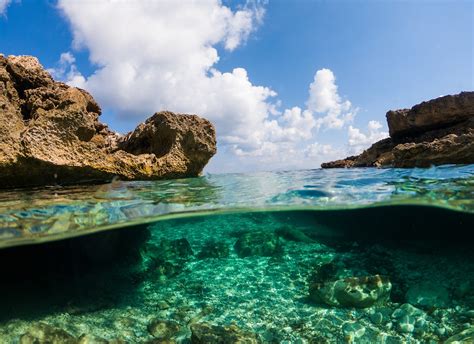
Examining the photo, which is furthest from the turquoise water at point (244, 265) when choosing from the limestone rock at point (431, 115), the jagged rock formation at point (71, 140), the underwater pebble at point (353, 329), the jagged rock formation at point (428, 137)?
the limestone rock at point (431, 115)

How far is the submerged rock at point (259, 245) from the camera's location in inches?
400

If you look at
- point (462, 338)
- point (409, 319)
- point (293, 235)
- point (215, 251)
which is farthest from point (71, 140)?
point (462, 338)

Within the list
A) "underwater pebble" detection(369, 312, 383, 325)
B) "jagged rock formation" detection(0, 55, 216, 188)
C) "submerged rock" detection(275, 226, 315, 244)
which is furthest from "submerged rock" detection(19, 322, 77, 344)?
"submerged rock" detection(275, 226, 315, 244)

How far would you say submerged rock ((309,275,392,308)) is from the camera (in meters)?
6.99

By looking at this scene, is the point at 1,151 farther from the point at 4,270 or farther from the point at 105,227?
the point at 4,270

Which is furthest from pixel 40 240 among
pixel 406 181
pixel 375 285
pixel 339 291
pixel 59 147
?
pixel 406 181

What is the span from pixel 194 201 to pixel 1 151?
172 inches

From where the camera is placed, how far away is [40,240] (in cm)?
793

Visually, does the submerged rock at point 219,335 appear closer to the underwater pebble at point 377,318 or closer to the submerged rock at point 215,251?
the underwater pebble at point 377,318

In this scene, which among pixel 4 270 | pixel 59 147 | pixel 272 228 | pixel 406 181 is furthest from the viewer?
pixel 272 228

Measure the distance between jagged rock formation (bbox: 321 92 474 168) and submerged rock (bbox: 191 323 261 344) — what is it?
923 cm

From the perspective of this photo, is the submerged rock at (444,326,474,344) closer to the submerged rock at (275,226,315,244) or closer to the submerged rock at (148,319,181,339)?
the submerged rock at (148,319,181,339)

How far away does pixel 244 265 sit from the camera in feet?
31.4

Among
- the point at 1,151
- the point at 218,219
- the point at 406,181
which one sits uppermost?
the point at 1,151
